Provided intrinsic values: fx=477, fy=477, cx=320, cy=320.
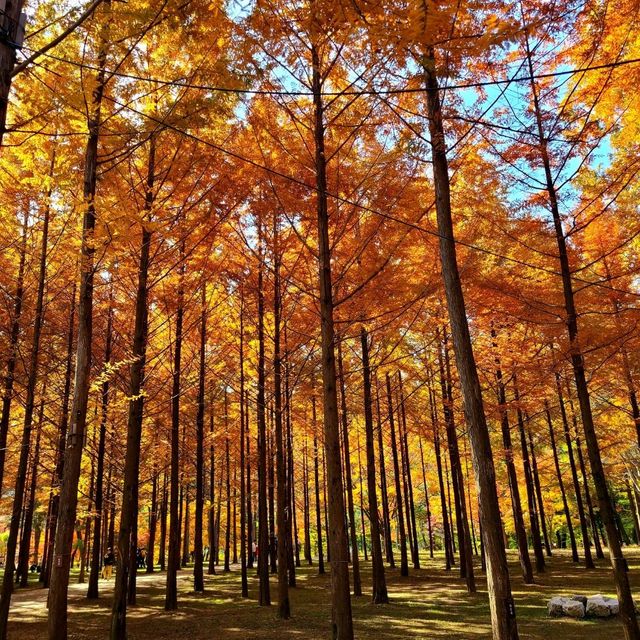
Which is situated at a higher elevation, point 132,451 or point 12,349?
point 12,349

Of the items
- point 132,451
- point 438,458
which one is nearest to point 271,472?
point 438,458

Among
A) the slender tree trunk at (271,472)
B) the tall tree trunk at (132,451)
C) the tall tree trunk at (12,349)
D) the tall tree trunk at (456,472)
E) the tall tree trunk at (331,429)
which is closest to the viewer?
the tall tree trunk at (331,429)

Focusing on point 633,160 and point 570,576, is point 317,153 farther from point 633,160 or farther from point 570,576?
point 570,576

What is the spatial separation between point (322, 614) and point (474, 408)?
319 inches

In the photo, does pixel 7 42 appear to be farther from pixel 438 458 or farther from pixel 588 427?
pixel 438 458

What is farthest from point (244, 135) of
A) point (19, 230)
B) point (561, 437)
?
point (561, 437)

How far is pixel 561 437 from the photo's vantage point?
21781 mm

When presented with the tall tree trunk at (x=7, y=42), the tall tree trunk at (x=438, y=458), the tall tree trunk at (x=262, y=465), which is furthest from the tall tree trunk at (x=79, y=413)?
the tall tree trunk at (x=438, y=458)

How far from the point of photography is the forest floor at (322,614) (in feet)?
28.5

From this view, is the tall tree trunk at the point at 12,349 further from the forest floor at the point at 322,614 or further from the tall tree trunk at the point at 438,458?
the tall tree trunk at the point at 438,458

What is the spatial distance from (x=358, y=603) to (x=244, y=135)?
11.2 m

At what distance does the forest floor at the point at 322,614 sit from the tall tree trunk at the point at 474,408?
4285 millimetres

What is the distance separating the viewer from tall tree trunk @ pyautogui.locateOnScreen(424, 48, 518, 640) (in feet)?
15.6

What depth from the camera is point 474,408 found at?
17.7ft
